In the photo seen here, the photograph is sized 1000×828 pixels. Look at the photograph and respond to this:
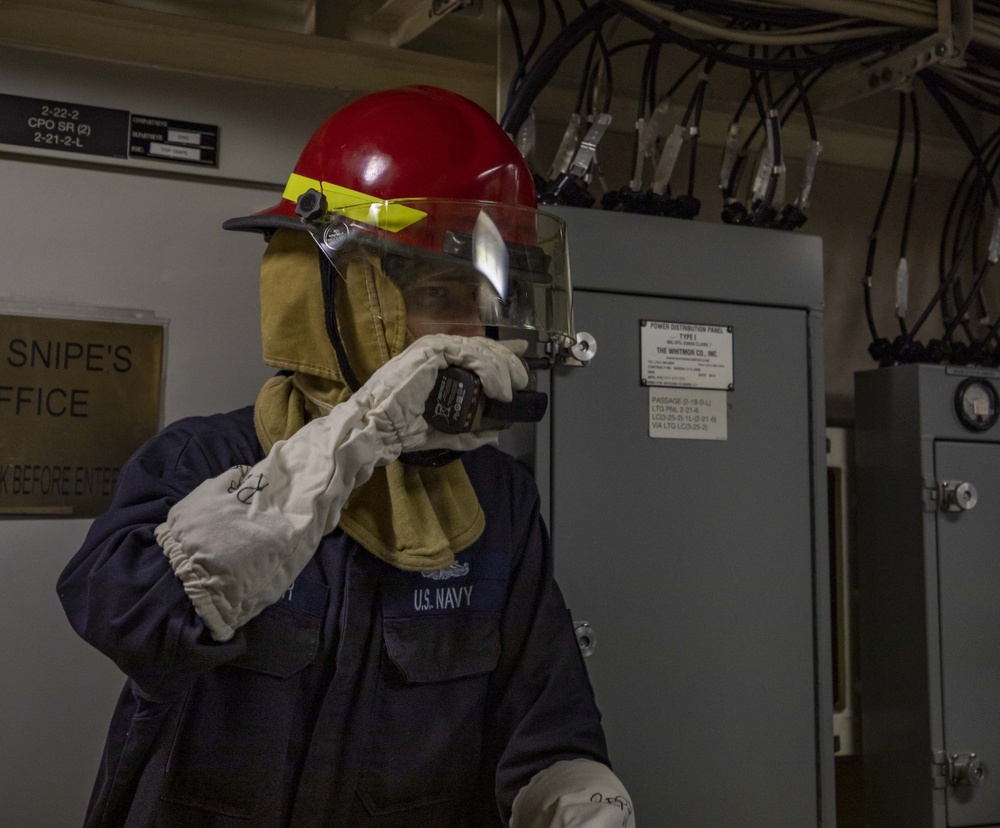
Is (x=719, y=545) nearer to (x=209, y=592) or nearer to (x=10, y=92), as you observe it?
(x=209, y=592)

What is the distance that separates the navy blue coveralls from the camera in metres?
1.08

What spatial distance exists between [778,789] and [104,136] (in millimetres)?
1680

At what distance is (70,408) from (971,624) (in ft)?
5.80

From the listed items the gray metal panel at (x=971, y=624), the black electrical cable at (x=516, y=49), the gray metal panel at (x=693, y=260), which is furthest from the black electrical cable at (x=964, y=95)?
the black electrical cable at (x=516, y=49)

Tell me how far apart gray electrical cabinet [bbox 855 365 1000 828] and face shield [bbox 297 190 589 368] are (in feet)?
3.28

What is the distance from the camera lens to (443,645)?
1.23 metres

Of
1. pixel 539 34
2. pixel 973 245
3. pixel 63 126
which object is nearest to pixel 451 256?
pixel 539 34

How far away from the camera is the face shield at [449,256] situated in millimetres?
1174

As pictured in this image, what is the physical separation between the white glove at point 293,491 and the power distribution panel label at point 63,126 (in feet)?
3.20

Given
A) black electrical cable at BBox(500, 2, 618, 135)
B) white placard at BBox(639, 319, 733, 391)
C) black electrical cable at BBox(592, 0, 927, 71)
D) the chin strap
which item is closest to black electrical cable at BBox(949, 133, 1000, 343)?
black electrical cable at BBox(592, 0, 927, 71)

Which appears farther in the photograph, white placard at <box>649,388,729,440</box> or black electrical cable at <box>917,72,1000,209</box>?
black electrical cable at <box>917,72,1000,209</box>

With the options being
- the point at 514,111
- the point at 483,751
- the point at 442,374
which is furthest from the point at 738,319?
the point at 483,751

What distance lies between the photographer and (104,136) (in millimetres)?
1735

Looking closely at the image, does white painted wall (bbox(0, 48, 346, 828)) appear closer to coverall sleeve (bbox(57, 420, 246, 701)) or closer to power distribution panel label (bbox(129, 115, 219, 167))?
power distribution panel label (bbox(129, 115, 219, 167))
